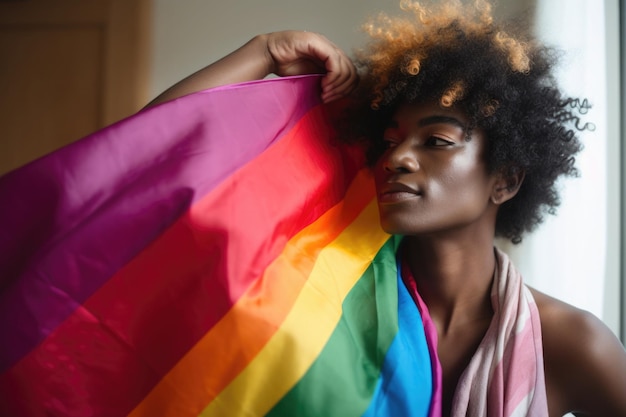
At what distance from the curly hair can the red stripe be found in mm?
418

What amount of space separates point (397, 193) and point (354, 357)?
1.07 feet

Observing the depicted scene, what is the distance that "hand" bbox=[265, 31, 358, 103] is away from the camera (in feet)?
4.16

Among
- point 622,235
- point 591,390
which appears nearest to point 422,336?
point 591,390

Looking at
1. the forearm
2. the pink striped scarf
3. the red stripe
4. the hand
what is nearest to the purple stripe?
the red stripe

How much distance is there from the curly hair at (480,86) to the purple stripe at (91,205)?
370 millimetres

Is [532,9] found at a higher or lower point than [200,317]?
higher

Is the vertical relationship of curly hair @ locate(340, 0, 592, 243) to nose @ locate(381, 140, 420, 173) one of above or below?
above

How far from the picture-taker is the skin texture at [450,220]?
1149 mm

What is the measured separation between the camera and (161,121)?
1.08 metres

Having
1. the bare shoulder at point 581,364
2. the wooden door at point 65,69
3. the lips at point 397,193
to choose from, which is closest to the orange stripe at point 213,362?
the lips at point 397,193

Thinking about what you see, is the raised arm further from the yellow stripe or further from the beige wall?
the beige wall

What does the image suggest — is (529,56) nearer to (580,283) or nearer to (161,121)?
(580,283)

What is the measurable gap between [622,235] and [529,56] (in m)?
0.66

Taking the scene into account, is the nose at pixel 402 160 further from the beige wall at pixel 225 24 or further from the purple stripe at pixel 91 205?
the beige wall at pixel 225 24
